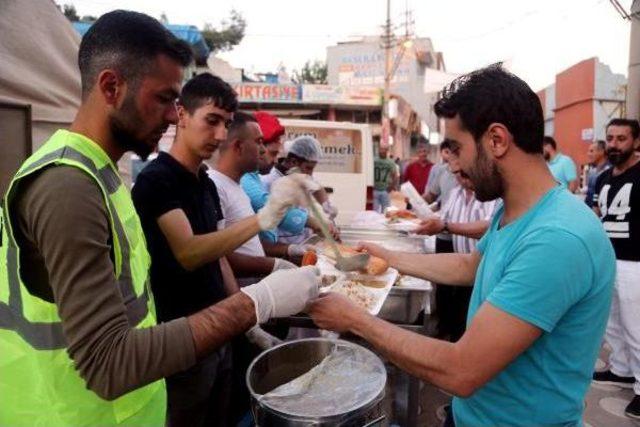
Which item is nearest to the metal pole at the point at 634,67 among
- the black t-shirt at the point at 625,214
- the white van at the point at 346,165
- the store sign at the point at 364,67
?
the black t-shirt at the point at 625,214

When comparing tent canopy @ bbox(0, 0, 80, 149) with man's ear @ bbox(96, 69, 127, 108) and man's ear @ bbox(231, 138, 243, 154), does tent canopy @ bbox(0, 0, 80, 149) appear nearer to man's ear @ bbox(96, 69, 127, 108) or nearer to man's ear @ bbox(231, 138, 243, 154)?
man's ear @ bbox(231, 138, 243, 154)

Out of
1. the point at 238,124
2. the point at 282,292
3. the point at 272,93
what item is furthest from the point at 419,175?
the point at 272,93

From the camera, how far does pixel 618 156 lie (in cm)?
381


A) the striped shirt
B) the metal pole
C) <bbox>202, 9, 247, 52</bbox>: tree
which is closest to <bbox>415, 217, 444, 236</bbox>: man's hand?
the striped shirt

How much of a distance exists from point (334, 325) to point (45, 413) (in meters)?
0.82

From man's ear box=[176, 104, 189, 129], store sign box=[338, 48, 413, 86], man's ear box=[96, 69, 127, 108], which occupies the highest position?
store sign box=[338, 48, 413, 86]

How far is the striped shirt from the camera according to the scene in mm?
3666

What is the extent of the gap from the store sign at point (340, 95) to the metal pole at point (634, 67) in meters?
13.7

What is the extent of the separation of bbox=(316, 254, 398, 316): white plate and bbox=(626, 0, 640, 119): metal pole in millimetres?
5600

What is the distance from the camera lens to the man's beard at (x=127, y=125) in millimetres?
1222

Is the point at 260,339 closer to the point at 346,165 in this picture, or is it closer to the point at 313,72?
the point at 346,165

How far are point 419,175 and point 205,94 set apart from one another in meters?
7.29

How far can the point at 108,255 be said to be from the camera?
1.00m

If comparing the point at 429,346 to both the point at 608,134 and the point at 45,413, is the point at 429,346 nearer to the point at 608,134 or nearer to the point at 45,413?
the point at 45,413
